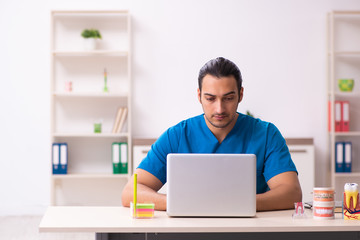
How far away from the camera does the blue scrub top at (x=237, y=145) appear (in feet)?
7.13

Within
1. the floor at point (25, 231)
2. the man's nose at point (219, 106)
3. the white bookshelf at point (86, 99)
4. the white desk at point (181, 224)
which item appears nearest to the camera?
the white desk at point (181, 224)

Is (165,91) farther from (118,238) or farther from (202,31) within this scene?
(118,238)

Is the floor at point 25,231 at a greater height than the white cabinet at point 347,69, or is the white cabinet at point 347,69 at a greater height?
the white cabinet at point 347,69

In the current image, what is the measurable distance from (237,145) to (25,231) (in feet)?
8.11

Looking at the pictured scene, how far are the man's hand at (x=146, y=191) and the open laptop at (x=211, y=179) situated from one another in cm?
21

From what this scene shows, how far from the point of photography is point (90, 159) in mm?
4738

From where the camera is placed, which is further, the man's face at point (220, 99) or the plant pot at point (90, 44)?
the plant pot at point (90, 44)

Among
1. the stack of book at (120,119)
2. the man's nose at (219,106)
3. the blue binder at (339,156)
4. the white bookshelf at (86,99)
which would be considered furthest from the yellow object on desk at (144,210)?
the blue binder at (339,156)

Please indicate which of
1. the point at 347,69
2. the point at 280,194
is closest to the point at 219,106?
the point at 280,194

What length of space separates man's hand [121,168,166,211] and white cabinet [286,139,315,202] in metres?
2.52

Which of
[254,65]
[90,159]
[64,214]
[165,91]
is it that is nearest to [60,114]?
[90,159]

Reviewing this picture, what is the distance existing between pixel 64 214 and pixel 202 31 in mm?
3222

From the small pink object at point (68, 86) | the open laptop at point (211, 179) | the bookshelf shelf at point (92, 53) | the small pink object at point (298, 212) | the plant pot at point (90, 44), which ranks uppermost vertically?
the plant pot at point (90, 44)

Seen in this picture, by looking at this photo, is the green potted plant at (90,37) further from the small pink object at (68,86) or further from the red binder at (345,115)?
the red binder at (345,115)
